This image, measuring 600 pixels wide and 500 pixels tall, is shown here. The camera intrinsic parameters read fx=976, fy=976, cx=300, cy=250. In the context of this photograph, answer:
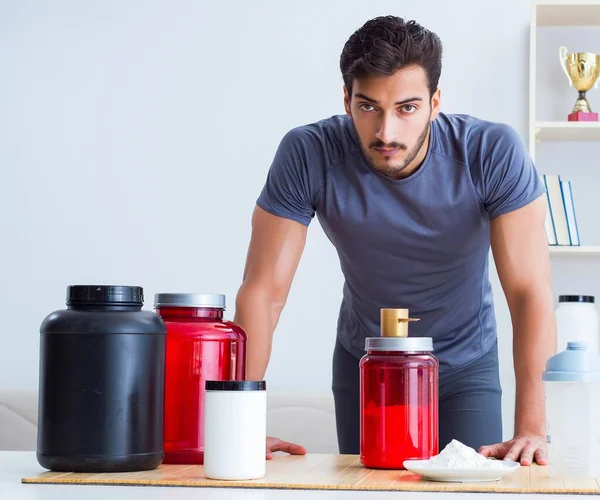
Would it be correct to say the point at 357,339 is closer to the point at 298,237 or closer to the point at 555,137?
the point at 298,237

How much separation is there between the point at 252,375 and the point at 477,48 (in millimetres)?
1903

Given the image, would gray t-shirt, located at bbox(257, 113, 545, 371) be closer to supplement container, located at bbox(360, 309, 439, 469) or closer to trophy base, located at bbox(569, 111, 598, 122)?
supplement container, located at bbox(360, 309, 439, 469)

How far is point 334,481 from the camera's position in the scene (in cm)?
102

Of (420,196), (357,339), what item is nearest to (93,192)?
(357,339)

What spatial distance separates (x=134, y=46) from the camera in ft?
10.7

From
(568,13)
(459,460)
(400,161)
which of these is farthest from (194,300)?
(568,13)

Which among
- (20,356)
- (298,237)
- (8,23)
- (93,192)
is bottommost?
(20,356)

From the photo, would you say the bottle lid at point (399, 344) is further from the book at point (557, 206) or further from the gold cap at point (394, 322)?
the book at point (557, 206)

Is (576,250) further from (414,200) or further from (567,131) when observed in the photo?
(414,200)

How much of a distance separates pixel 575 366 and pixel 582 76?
6.97 feet

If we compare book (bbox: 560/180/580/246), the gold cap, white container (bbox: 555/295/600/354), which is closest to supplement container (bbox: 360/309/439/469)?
the gold cap

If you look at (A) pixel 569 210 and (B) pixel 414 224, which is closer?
(B) pixel 414 224

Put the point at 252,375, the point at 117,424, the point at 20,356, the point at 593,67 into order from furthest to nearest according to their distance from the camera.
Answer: the point at 20,356, the point at 593,67, the point at 252,375, the point at 117,424

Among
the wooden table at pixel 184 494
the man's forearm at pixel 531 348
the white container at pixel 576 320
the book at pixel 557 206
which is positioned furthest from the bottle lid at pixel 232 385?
the book at pixel 557 206
